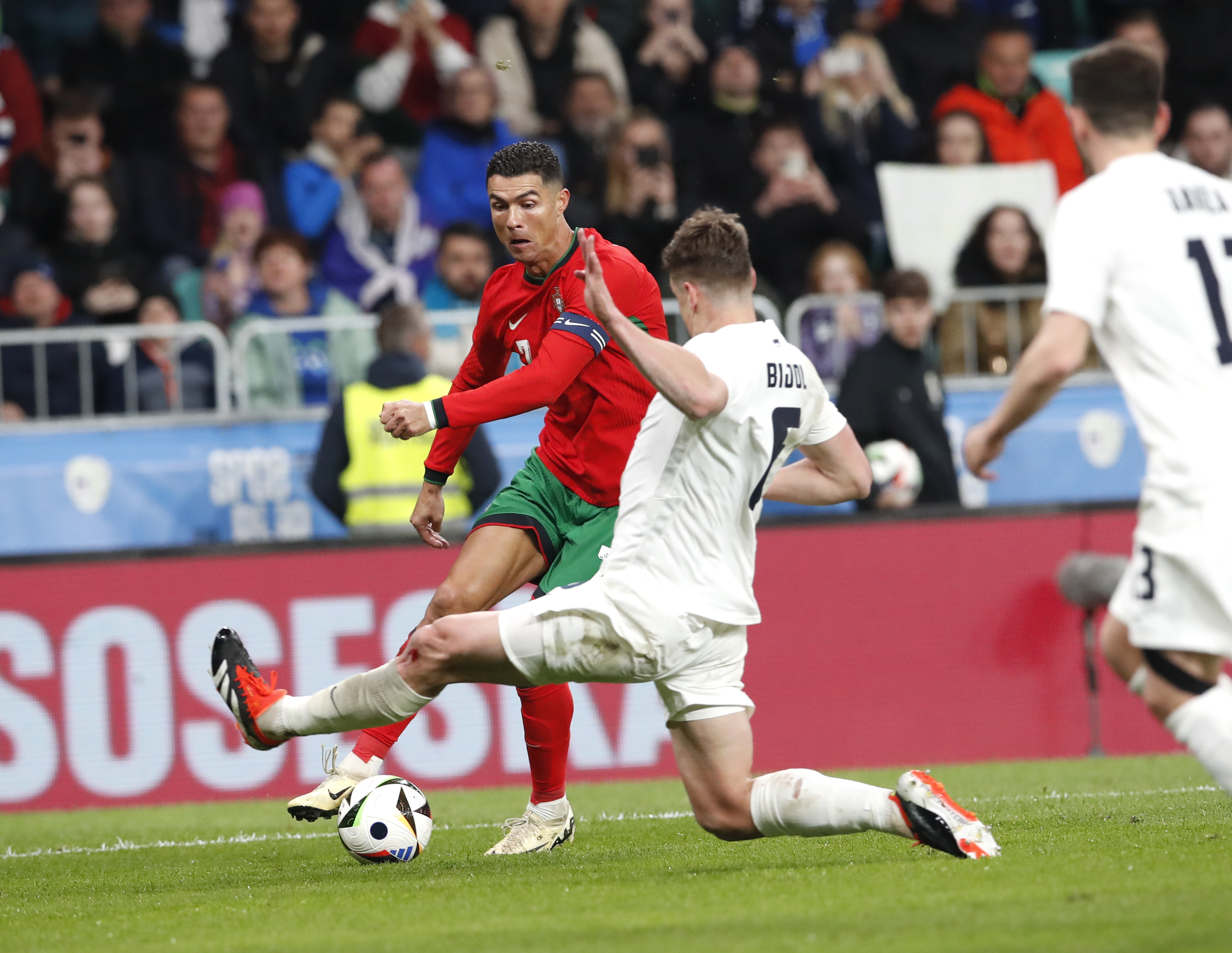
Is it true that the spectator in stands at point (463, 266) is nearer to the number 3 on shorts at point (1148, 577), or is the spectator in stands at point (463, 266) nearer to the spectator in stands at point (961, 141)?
the spectator in stands at point (961, 141)

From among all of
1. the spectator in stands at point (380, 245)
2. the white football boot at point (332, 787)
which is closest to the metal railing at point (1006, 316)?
the spectator in stands at point (380, 245)

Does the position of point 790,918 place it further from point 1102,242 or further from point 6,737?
point 6,737

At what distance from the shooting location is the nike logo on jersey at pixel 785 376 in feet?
16.4

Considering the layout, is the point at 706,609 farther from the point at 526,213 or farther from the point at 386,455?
the point at 386,455

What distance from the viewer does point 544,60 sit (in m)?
12.9

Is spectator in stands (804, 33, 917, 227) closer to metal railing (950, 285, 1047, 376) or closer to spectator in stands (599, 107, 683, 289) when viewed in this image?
spectator in stands (599, 107, 683, 289)

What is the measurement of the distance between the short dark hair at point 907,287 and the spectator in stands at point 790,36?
3.14 meters

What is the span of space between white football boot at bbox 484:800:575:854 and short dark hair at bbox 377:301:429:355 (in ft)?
12.9

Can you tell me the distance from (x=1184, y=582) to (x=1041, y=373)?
63cm

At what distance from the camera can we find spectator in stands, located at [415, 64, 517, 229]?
39.9 ft

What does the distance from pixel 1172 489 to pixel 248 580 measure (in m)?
6.13

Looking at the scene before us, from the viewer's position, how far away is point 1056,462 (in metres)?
10.5

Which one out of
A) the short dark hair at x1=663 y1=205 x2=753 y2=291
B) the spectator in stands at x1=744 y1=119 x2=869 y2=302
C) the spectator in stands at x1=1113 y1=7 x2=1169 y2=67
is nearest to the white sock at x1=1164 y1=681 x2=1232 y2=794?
the short dark hair at x1=663 y1=205 x2=753 y2=291

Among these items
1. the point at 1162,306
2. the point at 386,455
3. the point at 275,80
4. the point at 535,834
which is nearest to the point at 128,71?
the point at 275,80
